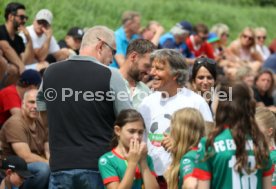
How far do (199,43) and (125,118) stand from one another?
32.7 feet

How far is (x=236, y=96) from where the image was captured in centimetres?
708

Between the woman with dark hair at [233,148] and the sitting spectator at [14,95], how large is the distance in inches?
246

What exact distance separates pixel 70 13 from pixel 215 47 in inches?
137

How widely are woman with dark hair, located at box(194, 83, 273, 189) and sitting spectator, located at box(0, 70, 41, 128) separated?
6.24 metres

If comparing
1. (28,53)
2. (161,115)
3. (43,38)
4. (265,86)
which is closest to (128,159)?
(161,115)

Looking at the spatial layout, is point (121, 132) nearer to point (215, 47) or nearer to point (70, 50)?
point (70, 50)

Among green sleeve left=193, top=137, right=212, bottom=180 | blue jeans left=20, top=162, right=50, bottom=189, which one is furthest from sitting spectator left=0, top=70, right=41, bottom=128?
green sleeve left=193, top=137, right=212, bottom=180

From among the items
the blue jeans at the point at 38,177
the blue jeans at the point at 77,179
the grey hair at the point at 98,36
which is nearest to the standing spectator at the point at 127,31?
the blue jeans at the point at 38,177

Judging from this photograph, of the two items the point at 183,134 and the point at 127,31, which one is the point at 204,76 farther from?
the point at 127,31

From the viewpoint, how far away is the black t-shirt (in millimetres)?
14383

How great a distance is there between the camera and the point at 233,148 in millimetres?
7055

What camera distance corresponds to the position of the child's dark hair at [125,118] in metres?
8.48

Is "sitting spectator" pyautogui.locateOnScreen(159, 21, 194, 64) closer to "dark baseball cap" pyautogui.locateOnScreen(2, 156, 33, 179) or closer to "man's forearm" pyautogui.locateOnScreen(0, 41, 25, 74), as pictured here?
"man's forearm" pyautogui.locateOnScreen(0, 41, 25, 74)

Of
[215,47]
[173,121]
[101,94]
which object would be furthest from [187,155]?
[215,47]
